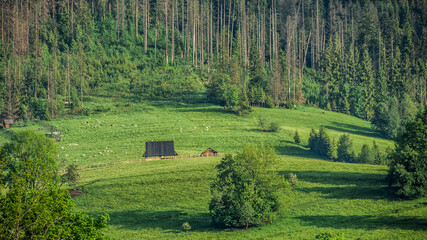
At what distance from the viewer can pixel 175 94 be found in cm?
14875

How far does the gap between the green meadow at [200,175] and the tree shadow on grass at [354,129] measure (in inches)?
13.8

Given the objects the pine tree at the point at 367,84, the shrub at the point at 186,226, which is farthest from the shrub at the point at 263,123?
the shrub at the point at 186,226

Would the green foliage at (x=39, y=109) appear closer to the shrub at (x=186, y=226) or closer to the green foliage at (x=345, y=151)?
the green foliage at (x=345, y=151)

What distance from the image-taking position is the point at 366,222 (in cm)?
6291

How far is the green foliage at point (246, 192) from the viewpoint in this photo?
64.9m

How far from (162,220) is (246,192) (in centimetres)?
1262

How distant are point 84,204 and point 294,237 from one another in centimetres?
3392

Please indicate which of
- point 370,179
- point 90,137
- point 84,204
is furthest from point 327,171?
point 90,137

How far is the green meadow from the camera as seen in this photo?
62625 millimetres

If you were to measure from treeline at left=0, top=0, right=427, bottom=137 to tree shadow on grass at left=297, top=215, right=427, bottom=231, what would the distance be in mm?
71689

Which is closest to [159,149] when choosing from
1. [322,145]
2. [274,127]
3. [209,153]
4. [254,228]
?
[209,153]

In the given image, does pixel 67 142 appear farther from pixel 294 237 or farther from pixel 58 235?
pixel 58 235

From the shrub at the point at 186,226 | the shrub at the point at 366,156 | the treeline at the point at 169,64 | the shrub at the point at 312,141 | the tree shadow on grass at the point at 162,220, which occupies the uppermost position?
the treeline at the point at 169,64

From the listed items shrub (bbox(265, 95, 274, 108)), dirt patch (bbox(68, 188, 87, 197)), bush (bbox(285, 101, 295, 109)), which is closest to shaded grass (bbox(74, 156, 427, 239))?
dirt patch (bbox(68, 188, 87, 197))
